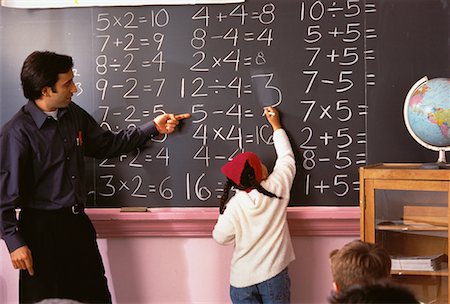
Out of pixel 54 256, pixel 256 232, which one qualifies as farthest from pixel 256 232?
pixel 54 256

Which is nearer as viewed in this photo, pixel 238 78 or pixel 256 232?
pixel 256 232

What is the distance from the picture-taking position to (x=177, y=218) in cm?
382

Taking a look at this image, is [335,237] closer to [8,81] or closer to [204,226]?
[204,226]

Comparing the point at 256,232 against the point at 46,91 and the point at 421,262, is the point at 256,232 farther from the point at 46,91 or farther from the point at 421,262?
the point at 46,91

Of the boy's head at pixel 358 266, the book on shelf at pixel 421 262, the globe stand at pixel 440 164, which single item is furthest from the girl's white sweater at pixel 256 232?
the boy's head at pixel 358 266

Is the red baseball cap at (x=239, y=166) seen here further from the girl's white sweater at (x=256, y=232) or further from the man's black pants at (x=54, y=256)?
the man's black pants at (x=54, y=256)

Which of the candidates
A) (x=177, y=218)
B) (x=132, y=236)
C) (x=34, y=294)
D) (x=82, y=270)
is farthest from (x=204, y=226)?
(x=34, y=294)

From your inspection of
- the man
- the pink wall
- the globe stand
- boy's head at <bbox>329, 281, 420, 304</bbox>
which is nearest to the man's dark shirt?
the man

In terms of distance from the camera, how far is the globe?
3361 mm

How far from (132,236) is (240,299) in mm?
673

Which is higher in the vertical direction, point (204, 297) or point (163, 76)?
point (163, 76)

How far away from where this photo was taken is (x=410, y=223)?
11.5 feet

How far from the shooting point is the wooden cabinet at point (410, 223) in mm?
3408

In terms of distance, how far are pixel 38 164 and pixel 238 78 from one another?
3.45ft
